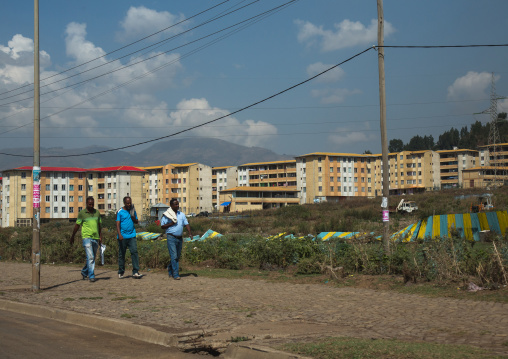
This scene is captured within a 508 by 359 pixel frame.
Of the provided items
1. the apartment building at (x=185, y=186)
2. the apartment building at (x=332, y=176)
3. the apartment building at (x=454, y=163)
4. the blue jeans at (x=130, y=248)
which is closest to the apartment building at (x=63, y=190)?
the apartment building at (x=185, y=186)

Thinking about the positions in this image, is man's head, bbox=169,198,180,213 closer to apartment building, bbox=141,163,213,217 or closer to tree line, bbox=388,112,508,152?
apartment building, bbox=141,163,213,217

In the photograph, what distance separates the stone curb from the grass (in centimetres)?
28

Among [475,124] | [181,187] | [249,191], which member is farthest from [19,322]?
[475,124]

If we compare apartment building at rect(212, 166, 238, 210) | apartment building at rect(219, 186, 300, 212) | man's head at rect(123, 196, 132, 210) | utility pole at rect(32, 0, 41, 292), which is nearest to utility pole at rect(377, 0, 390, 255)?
man's head at rect(123, 196, 132, 210)

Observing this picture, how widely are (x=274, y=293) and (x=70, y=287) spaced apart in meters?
5.09

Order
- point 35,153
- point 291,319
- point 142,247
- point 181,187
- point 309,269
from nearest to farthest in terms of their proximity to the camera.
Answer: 1. point 291,319
2. point 35,153
3. point 309,269
4. point 142,247
5. point 181,187

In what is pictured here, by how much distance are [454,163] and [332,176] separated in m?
38.1

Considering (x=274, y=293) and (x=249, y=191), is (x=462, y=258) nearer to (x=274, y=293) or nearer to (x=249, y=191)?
(x=274, y=293)

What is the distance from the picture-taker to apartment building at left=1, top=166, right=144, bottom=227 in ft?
364

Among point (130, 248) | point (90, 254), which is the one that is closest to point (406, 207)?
point (130, 248)

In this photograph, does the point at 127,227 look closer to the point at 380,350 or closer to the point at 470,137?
the point at 380,350

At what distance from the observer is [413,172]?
144750mm

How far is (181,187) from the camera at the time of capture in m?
136

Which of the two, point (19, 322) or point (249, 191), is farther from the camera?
point (249, 191)
